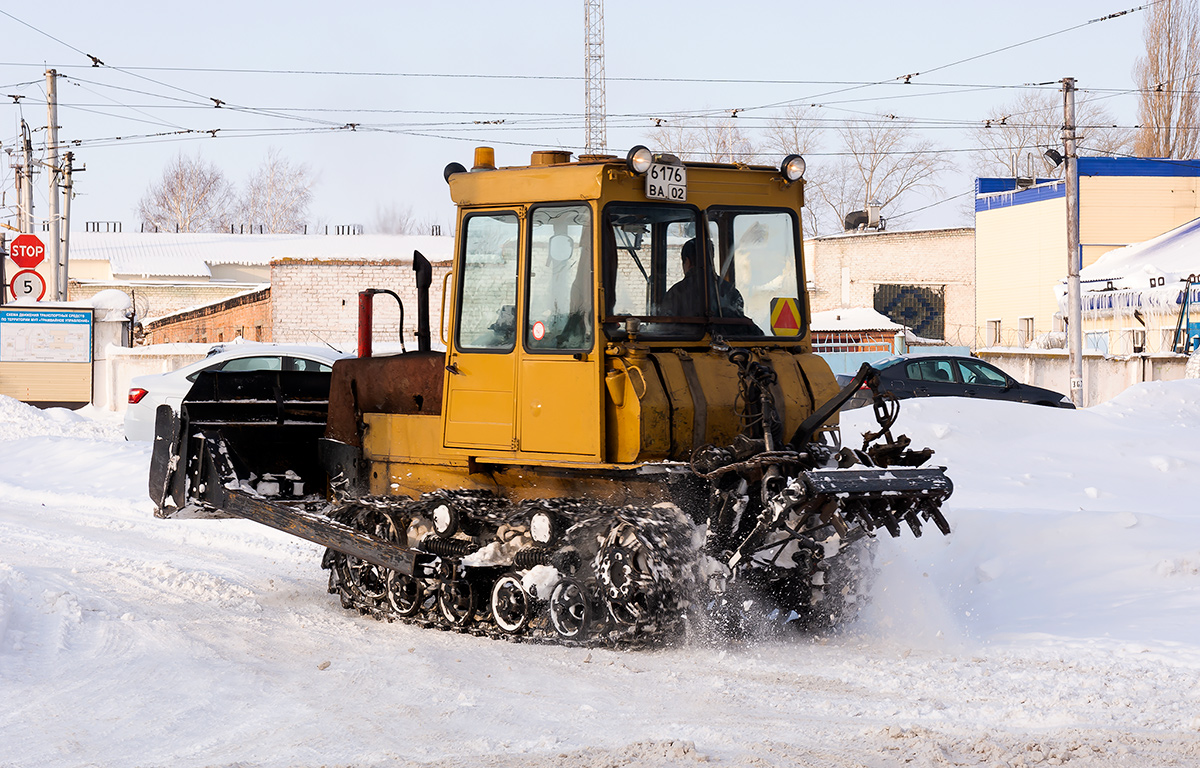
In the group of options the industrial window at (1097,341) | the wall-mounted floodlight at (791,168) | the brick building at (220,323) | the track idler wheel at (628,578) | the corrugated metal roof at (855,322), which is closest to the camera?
the track idler wheel at (628,578)

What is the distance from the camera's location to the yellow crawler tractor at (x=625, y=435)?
6.53 meters

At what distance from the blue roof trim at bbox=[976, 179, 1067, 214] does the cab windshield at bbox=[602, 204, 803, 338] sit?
3816cm

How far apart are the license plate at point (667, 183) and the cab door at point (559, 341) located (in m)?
0.39

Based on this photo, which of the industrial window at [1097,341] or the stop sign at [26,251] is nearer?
the stop sign at [26,251]

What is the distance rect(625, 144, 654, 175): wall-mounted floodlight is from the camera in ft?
22.0

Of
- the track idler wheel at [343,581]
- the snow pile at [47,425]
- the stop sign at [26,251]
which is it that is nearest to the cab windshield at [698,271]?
the track idler wheel at [343,581]

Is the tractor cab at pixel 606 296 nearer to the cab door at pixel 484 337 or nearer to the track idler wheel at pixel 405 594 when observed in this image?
the cab door at pixel 484 337

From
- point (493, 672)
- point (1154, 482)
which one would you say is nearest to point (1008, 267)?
point (1154, 482)

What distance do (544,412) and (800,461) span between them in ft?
4.84

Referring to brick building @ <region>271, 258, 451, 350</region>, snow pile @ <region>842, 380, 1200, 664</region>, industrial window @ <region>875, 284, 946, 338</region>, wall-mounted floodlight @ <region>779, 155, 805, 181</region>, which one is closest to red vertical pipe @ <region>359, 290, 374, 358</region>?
wall-mounted floodlight @ <region>779, 155, 805, 181</region>

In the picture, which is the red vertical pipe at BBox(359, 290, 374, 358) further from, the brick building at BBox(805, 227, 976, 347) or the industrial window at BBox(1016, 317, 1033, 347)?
the brick building at BBox(805, 227, 976, 347)

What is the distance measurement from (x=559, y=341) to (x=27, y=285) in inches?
896

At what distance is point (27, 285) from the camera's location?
26.0 meters

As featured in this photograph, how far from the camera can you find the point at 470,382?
24.0 ft
